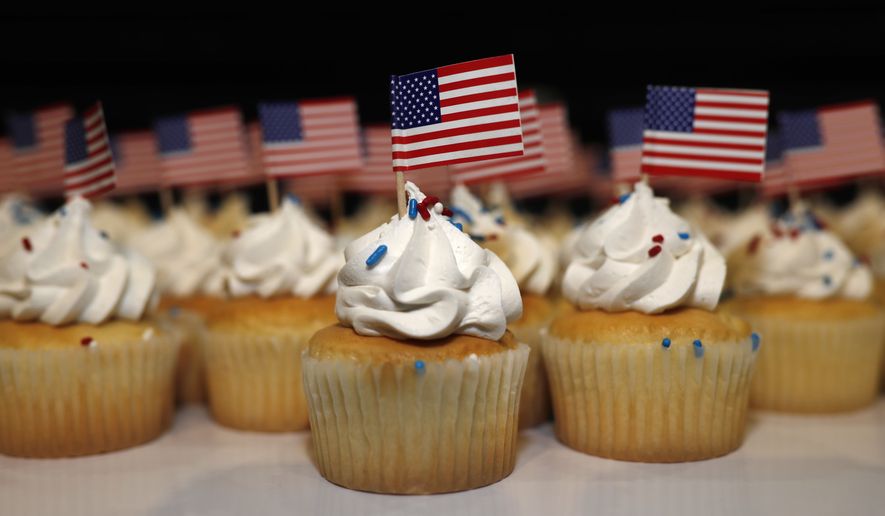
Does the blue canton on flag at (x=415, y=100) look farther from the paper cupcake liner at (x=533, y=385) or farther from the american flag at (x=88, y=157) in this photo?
the american flag at (x=88, y=157)

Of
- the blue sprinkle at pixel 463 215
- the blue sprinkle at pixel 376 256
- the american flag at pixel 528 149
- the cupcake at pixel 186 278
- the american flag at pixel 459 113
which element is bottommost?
the cupcake at pixel 186 278

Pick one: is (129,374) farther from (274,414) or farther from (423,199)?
(423,199)

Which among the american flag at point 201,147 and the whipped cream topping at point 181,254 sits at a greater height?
the american flag at point 201,147

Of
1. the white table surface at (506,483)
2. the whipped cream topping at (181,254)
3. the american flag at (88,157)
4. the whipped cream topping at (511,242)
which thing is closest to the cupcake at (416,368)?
the white table surface at (506,483)

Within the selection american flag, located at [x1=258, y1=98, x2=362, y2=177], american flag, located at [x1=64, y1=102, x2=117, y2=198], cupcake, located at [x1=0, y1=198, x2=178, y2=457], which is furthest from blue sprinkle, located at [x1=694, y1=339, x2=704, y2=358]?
american flag, located at [x1=64, y1=102, x2=117, y2=198]

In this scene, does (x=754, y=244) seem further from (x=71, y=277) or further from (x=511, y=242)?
(x=71, y=277)

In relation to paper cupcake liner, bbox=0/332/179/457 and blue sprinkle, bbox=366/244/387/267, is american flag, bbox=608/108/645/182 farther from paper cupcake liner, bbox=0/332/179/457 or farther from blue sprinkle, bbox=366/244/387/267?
paper cupcake liner, bbox=0/332/179/457


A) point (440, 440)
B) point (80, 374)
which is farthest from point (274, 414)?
point (440, 440)
